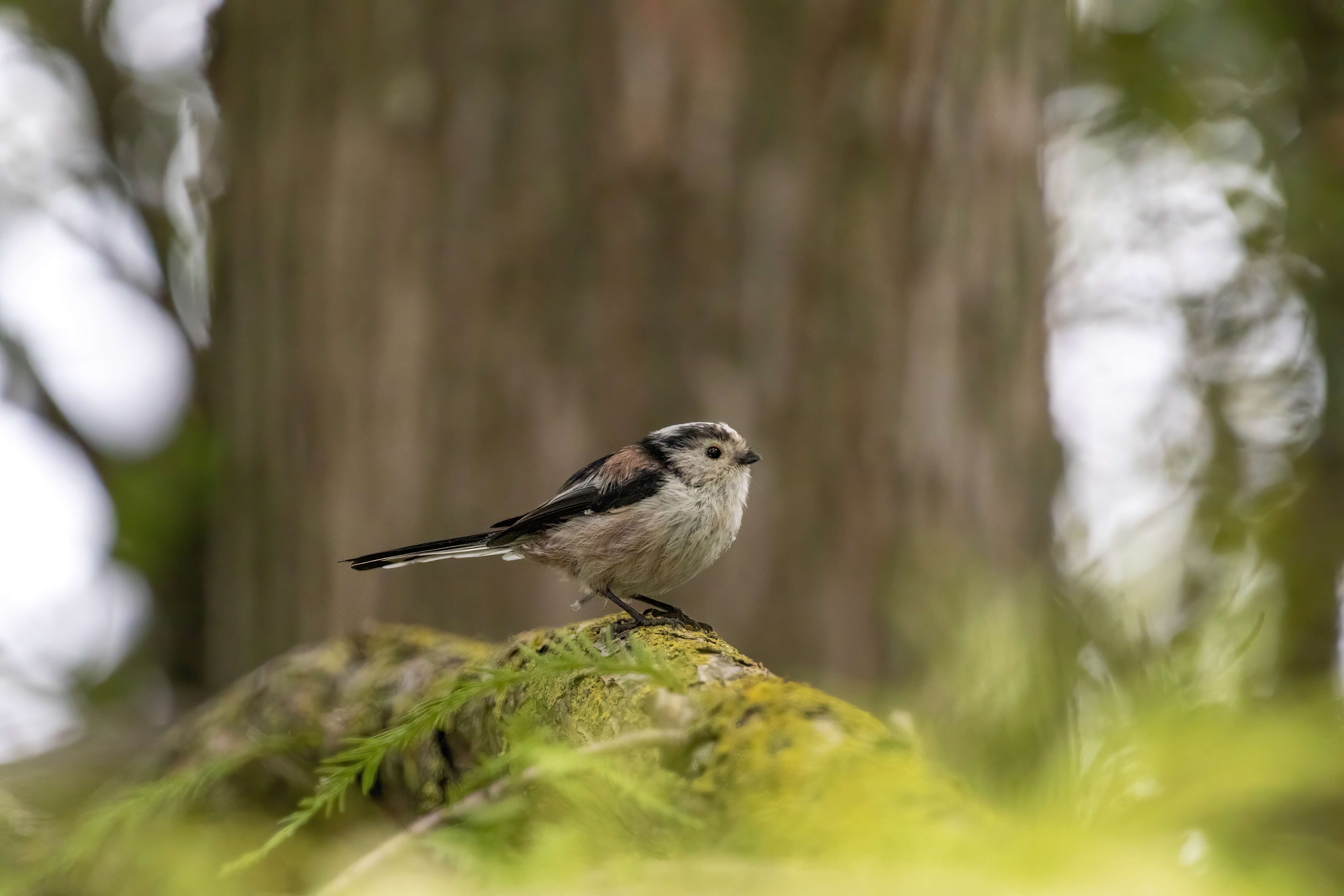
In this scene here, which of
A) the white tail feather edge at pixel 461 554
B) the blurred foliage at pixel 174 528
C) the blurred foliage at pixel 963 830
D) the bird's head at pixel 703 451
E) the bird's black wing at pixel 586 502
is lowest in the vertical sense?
the blurred foliage at pixel 174 528

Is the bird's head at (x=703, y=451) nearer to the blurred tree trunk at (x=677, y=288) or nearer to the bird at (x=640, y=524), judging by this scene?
the bird at (x=640, y=524)

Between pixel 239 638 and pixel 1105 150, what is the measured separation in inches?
212

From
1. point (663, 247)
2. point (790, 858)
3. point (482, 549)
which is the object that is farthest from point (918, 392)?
point (790, 858)

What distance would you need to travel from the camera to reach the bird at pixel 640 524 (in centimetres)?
315

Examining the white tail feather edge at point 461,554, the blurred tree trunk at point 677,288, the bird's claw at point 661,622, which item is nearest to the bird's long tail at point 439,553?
the white tail feather edge at point 461,554

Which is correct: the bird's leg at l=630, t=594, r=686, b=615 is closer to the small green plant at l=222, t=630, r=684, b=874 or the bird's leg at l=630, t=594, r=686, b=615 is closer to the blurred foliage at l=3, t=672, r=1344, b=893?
the small green plant at l=222, t=630, r=684, b=874

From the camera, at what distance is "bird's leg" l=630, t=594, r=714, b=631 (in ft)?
9.88

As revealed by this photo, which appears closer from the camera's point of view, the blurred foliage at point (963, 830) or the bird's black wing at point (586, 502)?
the blurred foliage at point (963, 830)

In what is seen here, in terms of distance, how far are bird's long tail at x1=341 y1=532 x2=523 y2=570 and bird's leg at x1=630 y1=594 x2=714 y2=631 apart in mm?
454

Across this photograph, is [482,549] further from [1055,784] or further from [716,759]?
A: [1055,784]

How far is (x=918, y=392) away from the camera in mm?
4215

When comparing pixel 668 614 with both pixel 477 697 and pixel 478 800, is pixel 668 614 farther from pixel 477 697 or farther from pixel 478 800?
pixel 478 800

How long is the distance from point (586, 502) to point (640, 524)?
0.84 feet

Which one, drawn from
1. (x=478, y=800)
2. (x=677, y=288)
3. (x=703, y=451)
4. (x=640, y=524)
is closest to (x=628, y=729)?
(x=478, y=800)
